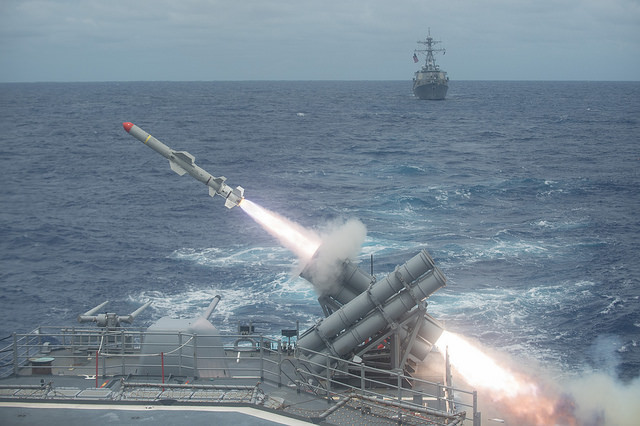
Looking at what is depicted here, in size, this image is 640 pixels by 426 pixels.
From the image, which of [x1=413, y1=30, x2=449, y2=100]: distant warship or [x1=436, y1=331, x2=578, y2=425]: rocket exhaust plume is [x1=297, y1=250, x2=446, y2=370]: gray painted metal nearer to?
[x1=436, y1=331, x2=578, y2=425]: rocket exhaust plume

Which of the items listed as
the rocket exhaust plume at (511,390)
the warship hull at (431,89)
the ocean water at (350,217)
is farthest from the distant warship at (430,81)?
the rocket exhaust plume at (511,390)

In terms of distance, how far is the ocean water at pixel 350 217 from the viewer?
38.0 metres

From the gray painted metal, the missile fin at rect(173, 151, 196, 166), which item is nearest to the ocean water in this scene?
the gray painted metal

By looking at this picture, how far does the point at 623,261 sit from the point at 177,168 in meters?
30.3

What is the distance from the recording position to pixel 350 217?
56.2 m

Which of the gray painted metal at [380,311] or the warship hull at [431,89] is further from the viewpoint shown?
the warship hull at [431,89]

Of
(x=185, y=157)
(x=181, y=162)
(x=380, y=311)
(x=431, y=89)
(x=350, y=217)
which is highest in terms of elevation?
(x=431, y=89)

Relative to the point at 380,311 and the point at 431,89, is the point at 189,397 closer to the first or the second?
the point at 380,311

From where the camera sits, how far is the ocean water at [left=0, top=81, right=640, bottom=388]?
125 feet

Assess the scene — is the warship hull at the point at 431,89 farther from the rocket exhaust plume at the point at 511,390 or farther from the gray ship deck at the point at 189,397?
the gray ship deck at the point at 189,397

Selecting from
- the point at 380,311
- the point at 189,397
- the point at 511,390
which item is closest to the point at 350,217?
the point at 511,390

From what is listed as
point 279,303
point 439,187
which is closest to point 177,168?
point 279,303

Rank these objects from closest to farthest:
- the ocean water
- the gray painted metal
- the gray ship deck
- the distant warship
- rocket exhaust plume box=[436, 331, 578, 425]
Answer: the gray ship deck < the gray painted metal < rocket exhaust plume box=[436, 331, 578, 425] < the ocean water < the distant warship

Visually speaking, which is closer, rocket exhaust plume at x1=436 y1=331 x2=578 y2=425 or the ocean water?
rocket exhaust plume at x1=436 y1=331 x2=578 y2=425
